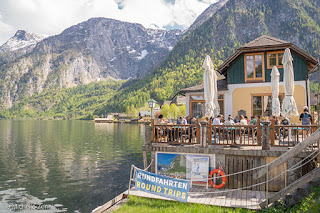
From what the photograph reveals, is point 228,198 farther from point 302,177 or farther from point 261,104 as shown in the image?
point 261,104

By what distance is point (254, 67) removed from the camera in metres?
21.1

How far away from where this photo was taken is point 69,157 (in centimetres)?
3116

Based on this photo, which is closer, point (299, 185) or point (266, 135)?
point (299, 185)

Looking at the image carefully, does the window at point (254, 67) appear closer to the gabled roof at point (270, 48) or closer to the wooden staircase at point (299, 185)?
the gabled roof at point (270, 48)

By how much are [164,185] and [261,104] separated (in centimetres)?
1383

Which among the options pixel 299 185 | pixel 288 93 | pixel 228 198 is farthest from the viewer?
pixel 288 93

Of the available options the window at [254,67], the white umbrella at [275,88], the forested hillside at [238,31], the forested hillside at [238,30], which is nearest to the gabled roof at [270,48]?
the window at [254,67]

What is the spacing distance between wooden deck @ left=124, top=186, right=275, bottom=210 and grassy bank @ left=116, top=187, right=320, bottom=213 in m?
0.32

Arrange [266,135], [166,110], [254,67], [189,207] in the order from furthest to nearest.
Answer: [166,110]
[254,67]
[266,135]
[189,207]

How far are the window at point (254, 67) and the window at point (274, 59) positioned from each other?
555 mm

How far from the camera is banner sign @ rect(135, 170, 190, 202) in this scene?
10096 mm

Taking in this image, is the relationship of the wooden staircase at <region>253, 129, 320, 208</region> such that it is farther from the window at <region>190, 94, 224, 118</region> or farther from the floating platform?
the window at <region>190, 94, 224, 118</region>

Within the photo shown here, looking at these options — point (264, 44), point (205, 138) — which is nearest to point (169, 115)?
point (264, 44)

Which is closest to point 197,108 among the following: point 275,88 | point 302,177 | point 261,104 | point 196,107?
point 196,107
